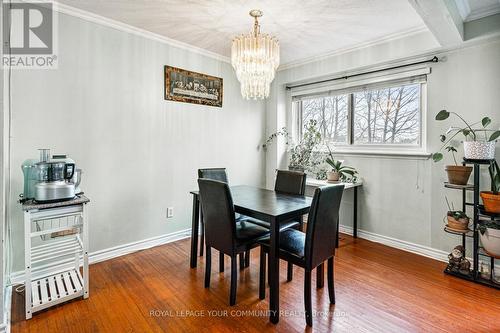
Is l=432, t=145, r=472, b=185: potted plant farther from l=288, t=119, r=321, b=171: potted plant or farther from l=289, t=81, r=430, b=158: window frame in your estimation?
l=288, t=119, r=321, b=171: potted plant

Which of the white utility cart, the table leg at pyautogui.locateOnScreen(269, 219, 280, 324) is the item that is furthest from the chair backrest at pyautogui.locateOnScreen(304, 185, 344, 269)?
the white utility cart

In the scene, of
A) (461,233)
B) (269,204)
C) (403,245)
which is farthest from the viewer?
(403,245)

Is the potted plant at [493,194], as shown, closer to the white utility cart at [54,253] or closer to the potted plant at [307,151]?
the potted plant at [307,151]

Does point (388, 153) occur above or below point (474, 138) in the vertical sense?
below

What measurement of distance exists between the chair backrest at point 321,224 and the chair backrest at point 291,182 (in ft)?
2.49

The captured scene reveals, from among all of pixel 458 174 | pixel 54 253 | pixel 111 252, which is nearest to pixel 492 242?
pixel 458 174

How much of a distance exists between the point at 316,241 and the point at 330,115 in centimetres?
259

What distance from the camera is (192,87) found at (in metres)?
3.47

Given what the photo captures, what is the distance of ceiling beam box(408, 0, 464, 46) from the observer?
6.25ft

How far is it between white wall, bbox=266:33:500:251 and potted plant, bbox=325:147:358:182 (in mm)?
114

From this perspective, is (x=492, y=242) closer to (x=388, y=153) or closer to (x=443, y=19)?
(x=388, y=153)

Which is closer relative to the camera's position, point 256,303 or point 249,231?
point 256,303

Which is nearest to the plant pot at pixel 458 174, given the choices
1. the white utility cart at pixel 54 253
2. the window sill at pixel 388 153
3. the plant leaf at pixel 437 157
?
the plant leaf at pixel 437 157

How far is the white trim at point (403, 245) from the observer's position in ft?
9.55
